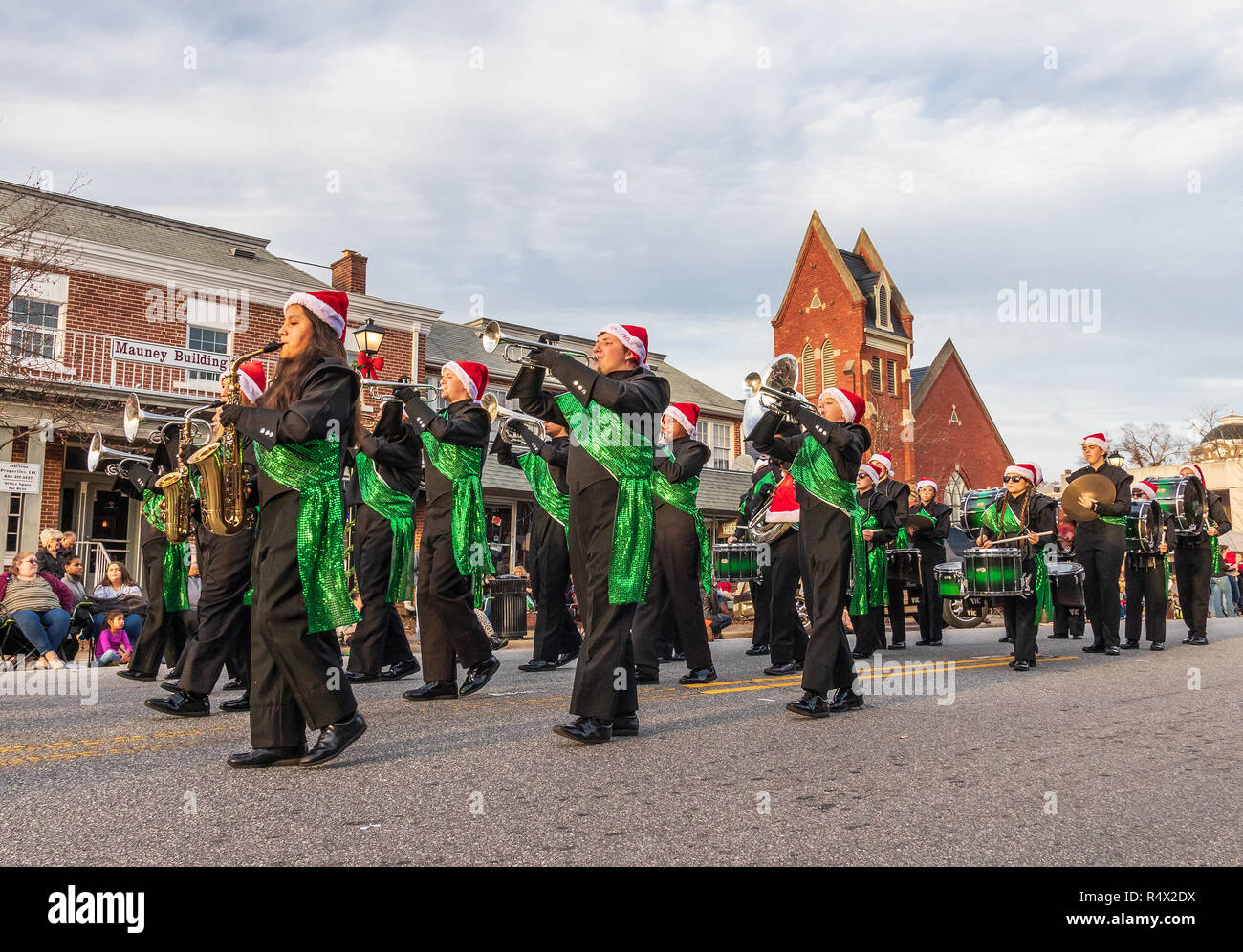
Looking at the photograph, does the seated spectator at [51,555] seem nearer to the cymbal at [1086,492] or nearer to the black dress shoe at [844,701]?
the black dress shoe at [844,701]

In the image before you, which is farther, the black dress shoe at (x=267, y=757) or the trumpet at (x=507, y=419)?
the trumpet at (x=507, y=419)

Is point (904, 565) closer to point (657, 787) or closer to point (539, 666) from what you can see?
point (539, 666)

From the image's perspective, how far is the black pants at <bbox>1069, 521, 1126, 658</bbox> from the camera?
11469 millimetres

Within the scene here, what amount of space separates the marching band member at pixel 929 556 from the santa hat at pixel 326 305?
894 centimetres

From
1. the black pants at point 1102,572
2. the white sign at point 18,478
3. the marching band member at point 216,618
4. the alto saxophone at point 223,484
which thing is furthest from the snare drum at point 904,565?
the white sign at point 18,478

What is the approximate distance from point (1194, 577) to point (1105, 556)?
98.7 inches

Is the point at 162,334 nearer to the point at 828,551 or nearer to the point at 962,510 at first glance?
the point at 962,510

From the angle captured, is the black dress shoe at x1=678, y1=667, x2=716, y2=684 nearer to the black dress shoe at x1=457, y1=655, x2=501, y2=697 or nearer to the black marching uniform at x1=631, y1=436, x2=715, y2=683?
the black marching uniform at x1=631, y1=436, x2=715, y2=683

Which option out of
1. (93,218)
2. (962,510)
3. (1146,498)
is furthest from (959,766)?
(93,218)

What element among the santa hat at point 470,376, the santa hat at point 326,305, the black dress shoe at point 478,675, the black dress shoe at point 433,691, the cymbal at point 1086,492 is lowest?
the black dress shoe at point 433,691

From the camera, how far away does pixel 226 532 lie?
5785mm

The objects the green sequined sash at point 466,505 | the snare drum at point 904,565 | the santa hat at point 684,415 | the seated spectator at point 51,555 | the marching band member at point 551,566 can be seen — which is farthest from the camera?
the snare drum at point 904,565

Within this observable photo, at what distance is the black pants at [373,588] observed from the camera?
8.15 meters

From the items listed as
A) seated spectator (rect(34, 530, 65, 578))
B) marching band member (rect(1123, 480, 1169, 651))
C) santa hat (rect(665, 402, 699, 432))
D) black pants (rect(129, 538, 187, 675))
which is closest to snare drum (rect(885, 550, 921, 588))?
marching band member (rect(1123, 480, 1169, 651))
